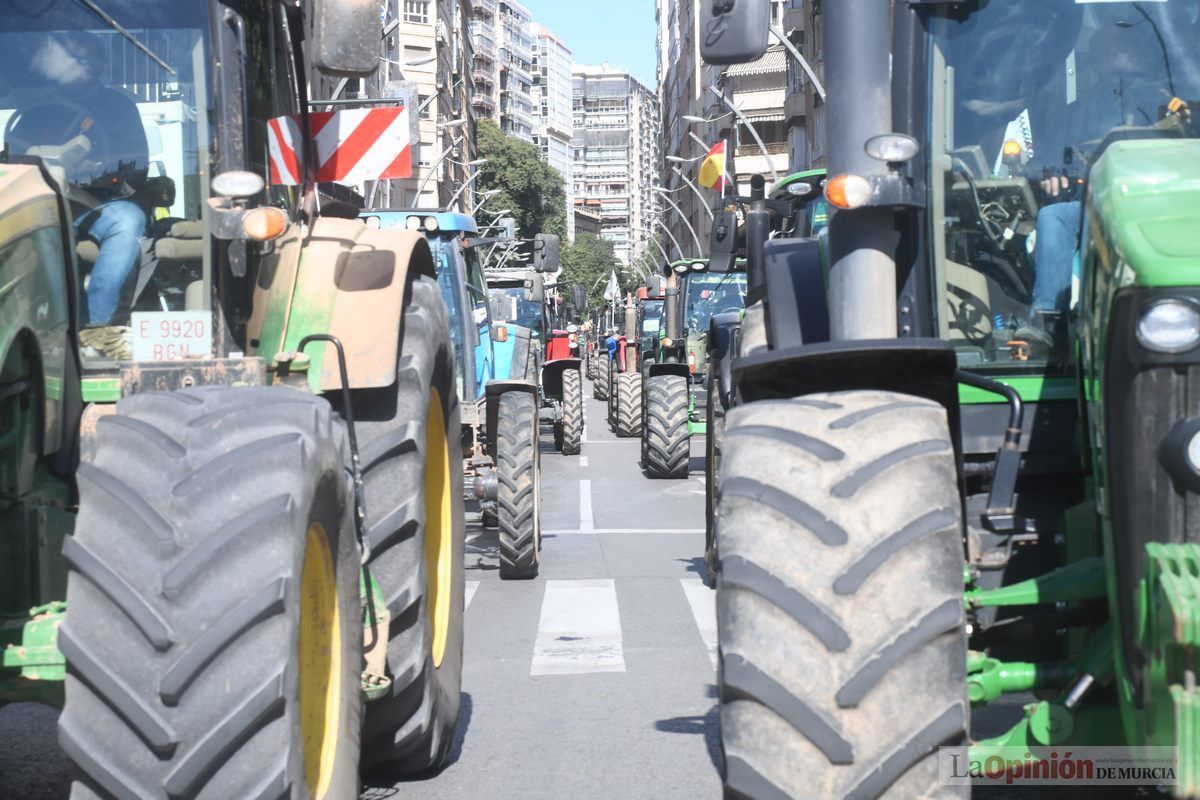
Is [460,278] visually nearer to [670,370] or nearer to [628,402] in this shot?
[670,370]

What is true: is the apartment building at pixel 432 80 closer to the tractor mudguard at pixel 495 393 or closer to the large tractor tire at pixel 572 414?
the large tractor tire at pixel 572 414

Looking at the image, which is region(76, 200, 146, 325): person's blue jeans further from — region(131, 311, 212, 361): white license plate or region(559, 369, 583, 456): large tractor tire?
region(559, 369, 583, 456): large tractor tire

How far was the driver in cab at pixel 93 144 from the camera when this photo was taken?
477cm

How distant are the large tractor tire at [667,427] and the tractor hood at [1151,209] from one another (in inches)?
522

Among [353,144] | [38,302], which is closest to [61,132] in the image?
[38,302]

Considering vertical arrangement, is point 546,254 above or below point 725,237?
above

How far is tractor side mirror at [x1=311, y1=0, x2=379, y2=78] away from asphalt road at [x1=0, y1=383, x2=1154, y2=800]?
8.42ft

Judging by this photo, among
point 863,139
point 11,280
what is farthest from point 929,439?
point 11,280

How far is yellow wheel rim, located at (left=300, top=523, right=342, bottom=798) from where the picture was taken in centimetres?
391

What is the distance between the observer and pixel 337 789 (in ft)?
13.6

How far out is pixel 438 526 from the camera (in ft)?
20.8

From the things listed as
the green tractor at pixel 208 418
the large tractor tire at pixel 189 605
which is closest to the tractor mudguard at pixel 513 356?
the green tractor at pixel 208 418

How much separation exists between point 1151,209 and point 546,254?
1393cm

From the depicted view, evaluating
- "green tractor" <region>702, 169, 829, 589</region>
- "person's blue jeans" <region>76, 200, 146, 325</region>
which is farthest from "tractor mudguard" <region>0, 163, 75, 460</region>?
"green tractor" <region>702, 169, 829, 589</region>
